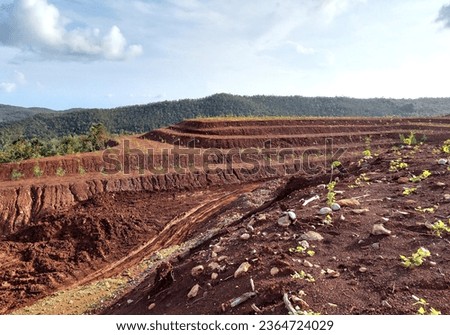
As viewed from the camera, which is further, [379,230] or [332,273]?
[379,230]

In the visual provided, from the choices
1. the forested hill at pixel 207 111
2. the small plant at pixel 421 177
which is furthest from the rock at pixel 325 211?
the forested hill at pixel 207 111

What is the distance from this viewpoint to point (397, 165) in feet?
25.7

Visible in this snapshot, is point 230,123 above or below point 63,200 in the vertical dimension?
above

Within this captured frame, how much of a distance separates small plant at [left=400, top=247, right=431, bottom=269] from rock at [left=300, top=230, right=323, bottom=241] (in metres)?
1.05

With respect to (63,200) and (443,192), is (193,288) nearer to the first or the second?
(443,192)

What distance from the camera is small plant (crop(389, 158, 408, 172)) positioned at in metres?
7.63

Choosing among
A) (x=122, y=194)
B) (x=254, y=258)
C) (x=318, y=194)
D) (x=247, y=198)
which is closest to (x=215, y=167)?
(x=122, y=194)

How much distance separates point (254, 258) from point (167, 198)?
43.7 ft

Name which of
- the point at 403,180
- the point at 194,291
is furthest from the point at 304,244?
the point at 403,180

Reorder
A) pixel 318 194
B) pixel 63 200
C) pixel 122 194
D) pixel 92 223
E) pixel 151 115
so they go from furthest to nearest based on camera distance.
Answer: pixel 151 115, pixel 122 194, pixel 63 200, pixel 92 223, pixel 318 194

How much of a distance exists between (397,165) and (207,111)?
250ft

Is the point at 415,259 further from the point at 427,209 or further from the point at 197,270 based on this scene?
the point at 197,270

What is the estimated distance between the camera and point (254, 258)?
4598mm

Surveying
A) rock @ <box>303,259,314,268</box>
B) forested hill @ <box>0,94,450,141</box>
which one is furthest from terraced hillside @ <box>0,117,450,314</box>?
forested hill @ <box>0,94,450,141</box>
